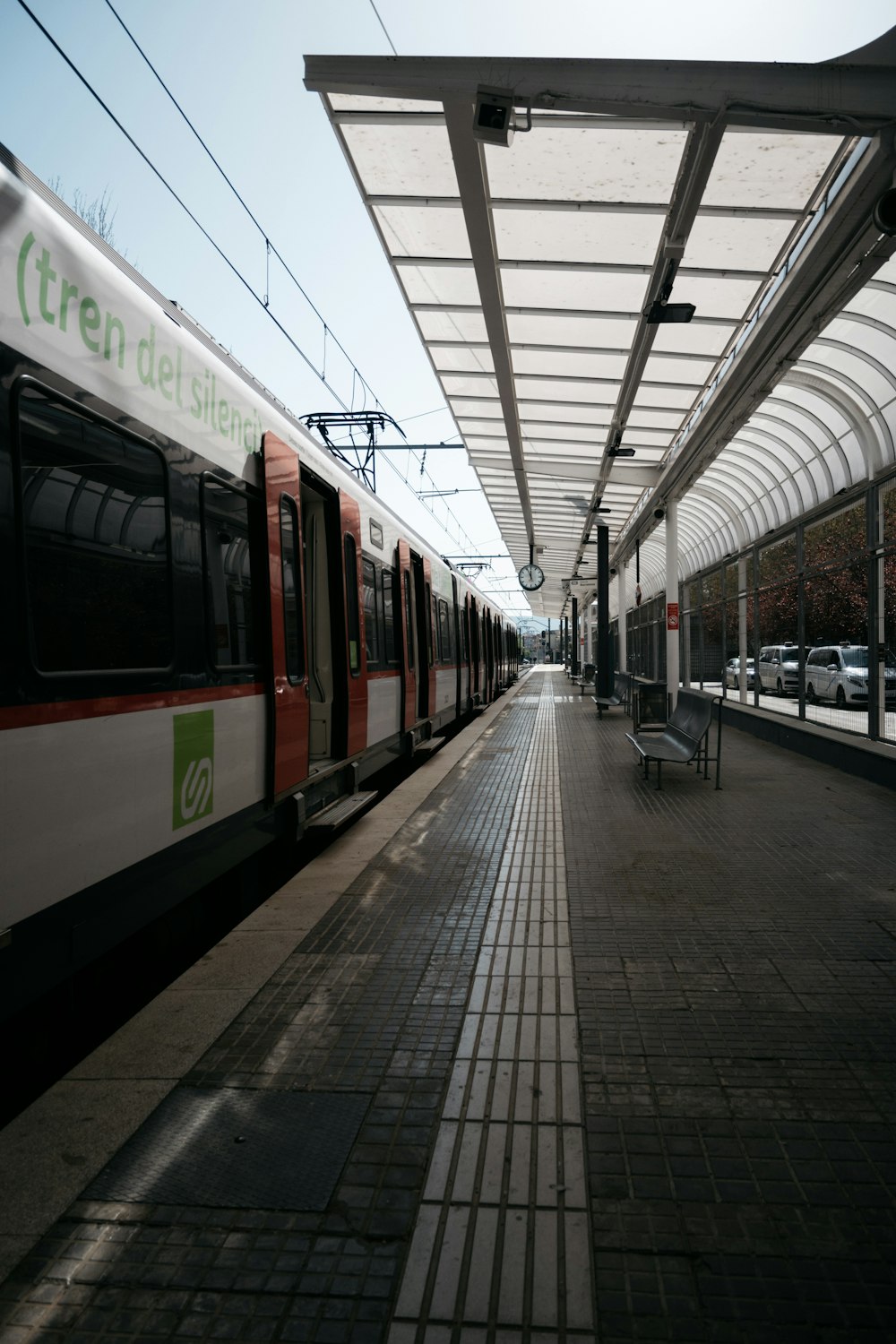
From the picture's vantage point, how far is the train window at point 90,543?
10.2ft

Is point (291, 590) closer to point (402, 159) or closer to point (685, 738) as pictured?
point (402, 159)

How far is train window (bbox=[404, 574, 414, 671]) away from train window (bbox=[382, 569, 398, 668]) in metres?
0.61

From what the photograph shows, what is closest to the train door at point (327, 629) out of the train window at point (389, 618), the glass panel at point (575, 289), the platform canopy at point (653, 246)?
the train window at point (389, 618)

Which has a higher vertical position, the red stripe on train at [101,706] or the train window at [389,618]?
the train window at [389,618]

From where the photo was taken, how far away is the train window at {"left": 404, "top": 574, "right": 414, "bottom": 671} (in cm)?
1118

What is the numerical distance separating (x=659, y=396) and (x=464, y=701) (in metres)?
8.12

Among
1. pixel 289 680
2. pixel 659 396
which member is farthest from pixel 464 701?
pixel 289 680

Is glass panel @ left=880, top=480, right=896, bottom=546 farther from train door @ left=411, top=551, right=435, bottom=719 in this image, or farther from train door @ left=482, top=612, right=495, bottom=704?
train door @ left=482, top=612, right=495, bottom=704

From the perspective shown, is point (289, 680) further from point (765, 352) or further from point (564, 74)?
point (765, 352)

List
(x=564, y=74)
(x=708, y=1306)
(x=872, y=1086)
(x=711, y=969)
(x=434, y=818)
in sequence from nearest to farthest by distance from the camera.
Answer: (x=708, y=1306)
(x=872, y=1086)
(x=711, y=969)
(x=564, y=74)
(x=434, y=818)

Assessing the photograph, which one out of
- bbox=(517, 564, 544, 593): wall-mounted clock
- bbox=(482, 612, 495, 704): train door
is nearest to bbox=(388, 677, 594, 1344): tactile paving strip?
bbox=(482, 612, 495, 704): train door

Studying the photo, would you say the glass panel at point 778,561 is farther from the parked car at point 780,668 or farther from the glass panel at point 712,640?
the glass panel at point 712,640

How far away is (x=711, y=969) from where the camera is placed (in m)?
4.23

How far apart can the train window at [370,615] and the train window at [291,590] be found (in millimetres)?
2236
